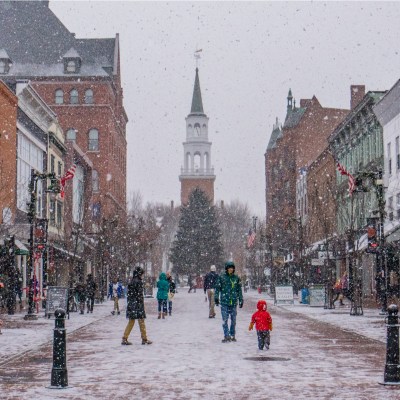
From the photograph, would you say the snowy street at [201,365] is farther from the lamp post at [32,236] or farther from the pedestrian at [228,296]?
the lamp post at [32,236]

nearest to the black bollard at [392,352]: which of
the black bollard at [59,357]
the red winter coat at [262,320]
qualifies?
the black bollard at [59,357]

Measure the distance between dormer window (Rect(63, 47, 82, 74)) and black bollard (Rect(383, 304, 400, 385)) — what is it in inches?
2909

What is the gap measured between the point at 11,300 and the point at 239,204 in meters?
126

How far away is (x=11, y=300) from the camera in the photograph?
97.4 ft

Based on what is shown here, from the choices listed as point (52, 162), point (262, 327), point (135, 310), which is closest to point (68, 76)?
point (52, 162)

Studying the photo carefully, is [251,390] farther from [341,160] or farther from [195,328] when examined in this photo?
[341,160]

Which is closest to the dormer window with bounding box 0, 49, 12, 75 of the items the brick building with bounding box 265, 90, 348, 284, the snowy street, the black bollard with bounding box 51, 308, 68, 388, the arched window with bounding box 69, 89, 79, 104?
the arched window with bounding box 69, 89, 79, 104

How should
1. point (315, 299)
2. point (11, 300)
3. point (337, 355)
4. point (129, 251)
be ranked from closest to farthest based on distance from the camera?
point (337, 355) → point (11, 300) → point (315, 299) → point (129, 251)

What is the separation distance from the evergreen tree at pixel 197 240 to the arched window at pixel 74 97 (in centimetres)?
2867

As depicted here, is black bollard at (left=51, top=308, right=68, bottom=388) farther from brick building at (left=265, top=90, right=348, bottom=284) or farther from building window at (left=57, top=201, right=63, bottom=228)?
brick building at (left=265, top=90, right=348, bottom=284)

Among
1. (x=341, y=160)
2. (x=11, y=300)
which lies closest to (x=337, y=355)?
(x=11, y=300)

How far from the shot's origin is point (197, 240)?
349 feet

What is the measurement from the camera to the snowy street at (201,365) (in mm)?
10742

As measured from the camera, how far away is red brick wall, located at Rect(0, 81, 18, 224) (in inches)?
1518
